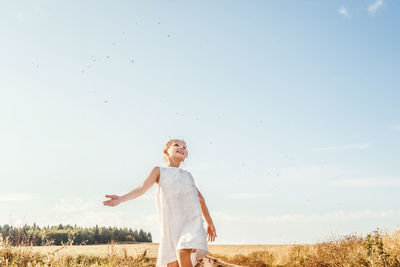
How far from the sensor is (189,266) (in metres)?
4.35

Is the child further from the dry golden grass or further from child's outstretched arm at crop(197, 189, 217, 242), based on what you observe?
the dry golden grass

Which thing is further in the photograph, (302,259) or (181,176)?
(302,259)

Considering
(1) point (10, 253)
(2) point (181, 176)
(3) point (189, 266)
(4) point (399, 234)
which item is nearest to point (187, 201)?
(2) point (181, 176)

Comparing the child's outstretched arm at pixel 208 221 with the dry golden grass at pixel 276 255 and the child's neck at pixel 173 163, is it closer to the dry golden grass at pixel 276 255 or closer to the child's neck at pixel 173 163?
the child's neck at pixel 173 163

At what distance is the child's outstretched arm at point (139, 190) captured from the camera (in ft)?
14.8

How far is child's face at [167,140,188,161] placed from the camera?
5.18 metres

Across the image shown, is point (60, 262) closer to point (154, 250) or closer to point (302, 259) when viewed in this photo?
point (154, 250)

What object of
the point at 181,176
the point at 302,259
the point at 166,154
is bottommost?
the point at 302,259

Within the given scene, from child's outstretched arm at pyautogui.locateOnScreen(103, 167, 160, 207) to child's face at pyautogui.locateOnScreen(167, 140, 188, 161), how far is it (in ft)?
1.05

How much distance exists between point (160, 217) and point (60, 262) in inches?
170

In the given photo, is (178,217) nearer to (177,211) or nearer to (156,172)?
(177,211)

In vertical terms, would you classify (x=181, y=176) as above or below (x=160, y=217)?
above

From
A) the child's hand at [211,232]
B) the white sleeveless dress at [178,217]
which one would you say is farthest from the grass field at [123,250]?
the white sleeveless dress at [178,217]

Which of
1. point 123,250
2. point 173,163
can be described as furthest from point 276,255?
point 173,163
